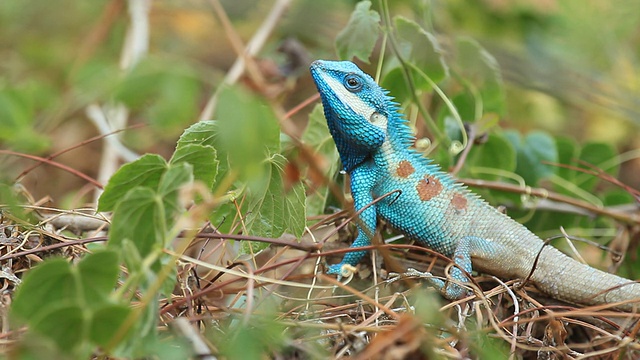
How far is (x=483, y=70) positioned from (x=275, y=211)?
1536 millimetres

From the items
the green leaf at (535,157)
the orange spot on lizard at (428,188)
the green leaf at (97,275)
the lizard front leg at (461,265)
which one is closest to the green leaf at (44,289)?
the green leaf at (97,275)

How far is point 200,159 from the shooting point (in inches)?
81.7

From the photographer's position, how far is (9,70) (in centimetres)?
559

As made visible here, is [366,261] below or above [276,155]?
below

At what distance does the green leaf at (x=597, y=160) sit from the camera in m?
3.67

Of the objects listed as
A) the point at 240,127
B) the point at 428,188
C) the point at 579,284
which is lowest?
the point at 579,284

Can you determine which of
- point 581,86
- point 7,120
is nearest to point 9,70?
point 7,120

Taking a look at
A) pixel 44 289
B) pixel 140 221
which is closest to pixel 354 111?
pixel 140 221

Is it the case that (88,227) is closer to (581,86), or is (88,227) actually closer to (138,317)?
(138,317)

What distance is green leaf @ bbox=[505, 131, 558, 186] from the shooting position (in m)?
3.59

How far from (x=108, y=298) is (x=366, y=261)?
1.31 metres

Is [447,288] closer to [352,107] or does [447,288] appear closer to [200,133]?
[352,107]

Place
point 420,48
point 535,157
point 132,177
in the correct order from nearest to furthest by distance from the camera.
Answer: point 132,177 < point 420,48 < point 535,157

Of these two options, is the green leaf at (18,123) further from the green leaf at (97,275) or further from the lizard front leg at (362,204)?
the green leaf at (97,275)
